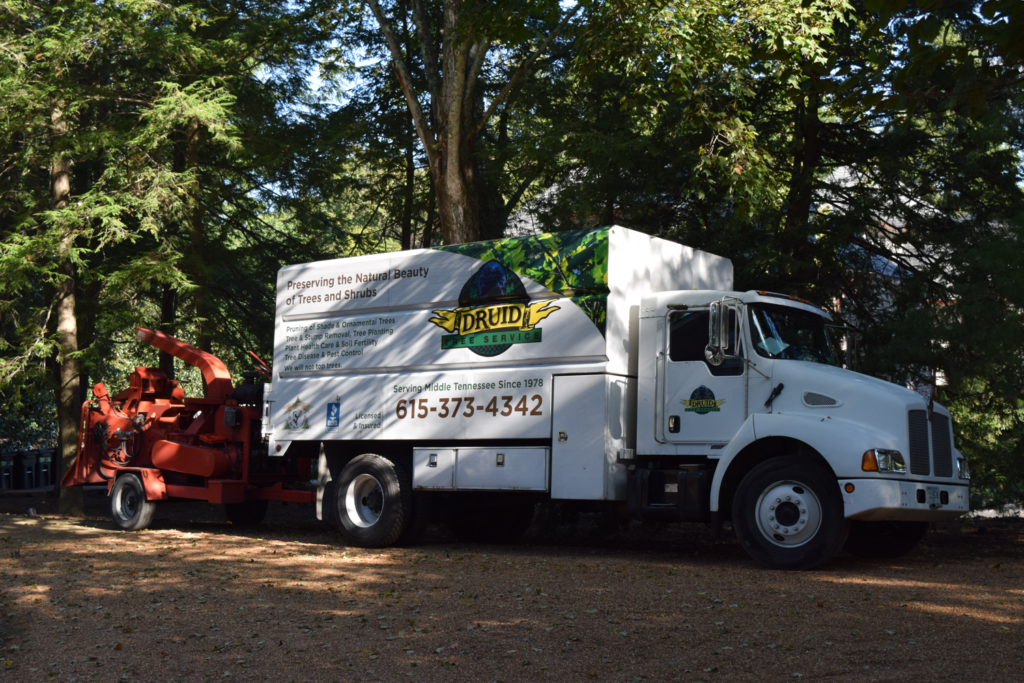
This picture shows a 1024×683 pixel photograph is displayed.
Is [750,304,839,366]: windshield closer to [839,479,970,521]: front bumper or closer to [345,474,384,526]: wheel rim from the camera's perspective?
[839,479,970,521]: front bumper

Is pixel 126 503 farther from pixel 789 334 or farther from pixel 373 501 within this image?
pixel 789 334

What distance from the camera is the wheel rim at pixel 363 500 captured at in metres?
12.7

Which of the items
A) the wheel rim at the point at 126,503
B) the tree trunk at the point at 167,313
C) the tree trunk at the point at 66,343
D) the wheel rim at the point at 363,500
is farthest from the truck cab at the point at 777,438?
the tree trunk at the point at 167,313

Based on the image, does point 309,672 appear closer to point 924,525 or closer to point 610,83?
point 924,525

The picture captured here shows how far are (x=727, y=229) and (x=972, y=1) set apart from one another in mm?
4424

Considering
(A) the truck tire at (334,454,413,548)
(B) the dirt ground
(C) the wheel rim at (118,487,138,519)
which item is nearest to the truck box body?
(A) the truck tire at (334,454,413,548)

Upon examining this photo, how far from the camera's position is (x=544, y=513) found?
14859 mm

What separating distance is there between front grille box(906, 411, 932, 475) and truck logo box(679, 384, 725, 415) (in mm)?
1836

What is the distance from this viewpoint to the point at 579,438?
35.9 feet

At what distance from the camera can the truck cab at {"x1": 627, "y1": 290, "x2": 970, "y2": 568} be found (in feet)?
31.7

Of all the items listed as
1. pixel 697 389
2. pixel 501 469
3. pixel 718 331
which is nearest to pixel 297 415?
pixel 501 469

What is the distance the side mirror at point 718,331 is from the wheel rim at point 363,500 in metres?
4.63

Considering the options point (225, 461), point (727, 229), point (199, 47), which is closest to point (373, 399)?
point (225, 461)

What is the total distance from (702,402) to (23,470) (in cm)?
2046
